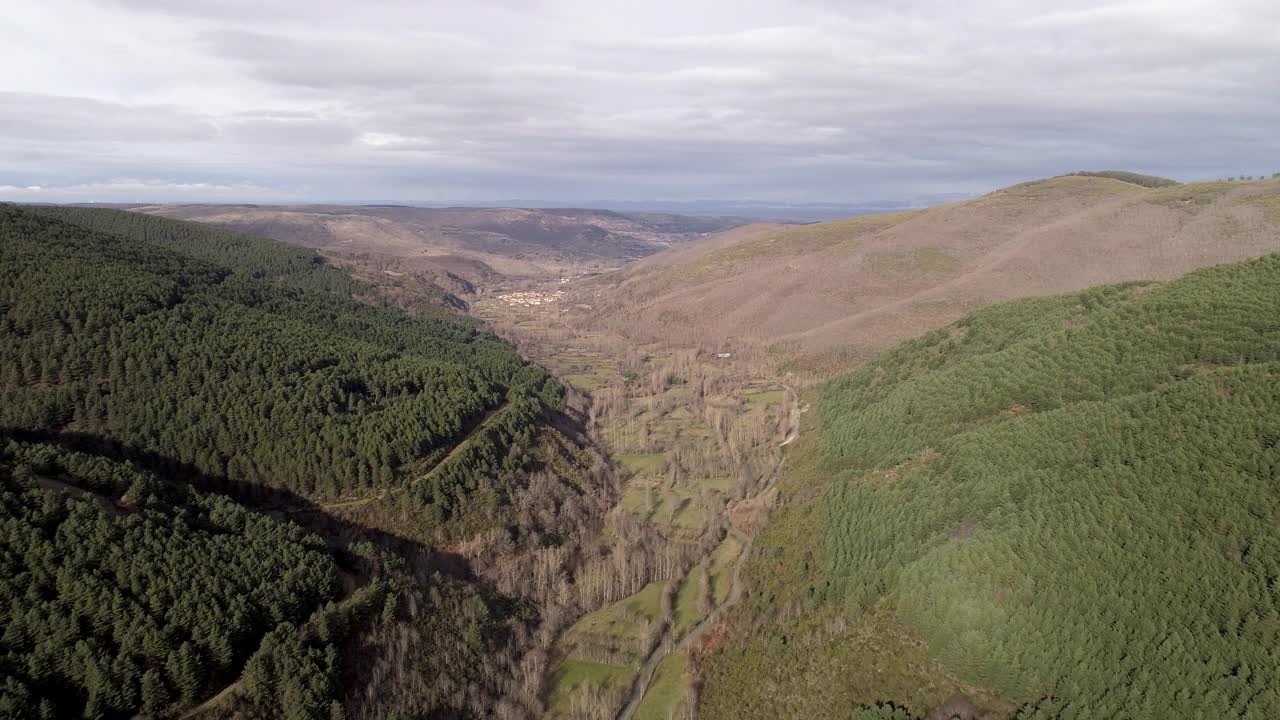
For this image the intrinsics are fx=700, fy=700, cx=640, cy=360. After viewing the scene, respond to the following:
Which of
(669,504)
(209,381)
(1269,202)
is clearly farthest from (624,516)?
(1269,202)

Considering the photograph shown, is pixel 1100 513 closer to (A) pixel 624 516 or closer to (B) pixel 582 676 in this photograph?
(B) pixel 582 676

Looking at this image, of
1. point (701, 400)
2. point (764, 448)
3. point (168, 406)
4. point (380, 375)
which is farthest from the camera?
point (701, 400)

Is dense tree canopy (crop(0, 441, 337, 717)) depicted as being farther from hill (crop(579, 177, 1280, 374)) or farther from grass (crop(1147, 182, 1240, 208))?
grass (crop(1147, 182, 1240, 208))

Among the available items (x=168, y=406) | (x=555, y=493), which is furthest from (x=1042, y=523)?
(x=168, y=406)

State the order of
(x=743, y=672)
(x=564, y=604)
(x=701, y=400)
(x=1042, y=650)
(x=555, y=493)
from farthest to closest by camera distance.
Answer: (x=701, y=400)
(x=555, y=493)
(x=564, y=604)
(x=743, y=672)
(x=1042, y=650)

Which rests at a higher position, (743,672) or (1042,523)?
(1042,523)

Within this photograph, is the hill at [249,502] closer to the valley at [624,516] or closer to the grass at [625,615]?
the valley at [624,516]

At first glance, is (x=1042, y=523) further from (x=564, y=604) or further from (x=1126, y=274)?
(x=1126, y=274)
